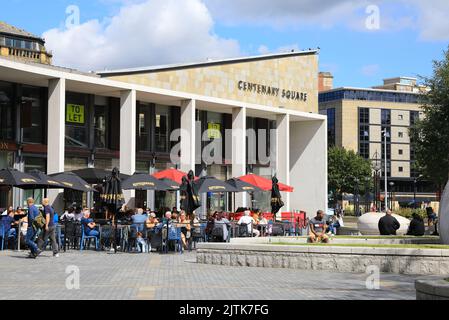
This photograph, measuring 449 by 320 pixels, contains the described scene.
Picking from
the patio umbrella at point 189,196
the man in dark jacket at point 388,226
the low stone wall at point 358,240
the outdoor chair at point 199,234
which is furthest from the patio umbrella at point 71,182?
the man in dark jacket at point 388,226

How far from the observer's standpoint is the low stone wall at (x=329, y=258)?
15.8 m

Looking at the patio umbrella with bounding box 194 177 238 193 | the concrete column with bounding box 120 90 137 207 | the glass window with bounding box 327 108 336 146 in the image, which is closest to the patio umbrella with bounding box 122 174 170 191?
the patio umbrella with bounding box 194 177 238 193

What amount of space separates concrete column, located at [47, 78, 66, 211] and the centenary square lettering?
16873mm

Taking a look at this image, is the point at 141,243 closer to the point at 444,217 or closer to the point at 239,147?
the point at 444,217

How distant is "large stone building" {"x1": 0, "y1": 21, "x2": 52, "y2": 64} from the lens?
10188 cm

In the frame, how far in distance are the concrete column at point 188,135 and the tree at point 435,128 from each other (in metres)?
13.2

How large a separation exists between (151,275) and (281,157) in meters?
34.3

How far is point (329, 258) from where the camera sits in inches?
666

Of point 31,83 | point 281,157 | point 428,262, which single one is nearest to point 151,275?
point 428,262

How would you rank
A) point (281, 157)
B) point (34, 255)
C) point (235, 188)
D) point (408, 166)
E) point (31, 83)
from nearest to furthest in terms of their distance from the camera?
1. point (34, 255)
2. point (235, 188)
3. point (31, 83)
4. point (281, 157)
5. point (408, 166)

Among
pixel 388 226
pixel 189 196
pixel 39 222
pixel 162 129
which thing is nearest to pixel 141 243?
pixel 189 196

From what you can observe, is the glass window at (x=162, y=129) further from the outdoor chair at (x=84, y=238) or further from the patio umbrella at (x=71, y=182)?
the outdoor chair at (x=84, y=238)

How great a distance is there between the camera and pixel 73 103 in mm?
38500

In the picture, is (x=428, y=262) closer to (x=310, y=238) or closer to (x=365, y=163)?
(x=310, y=238)
